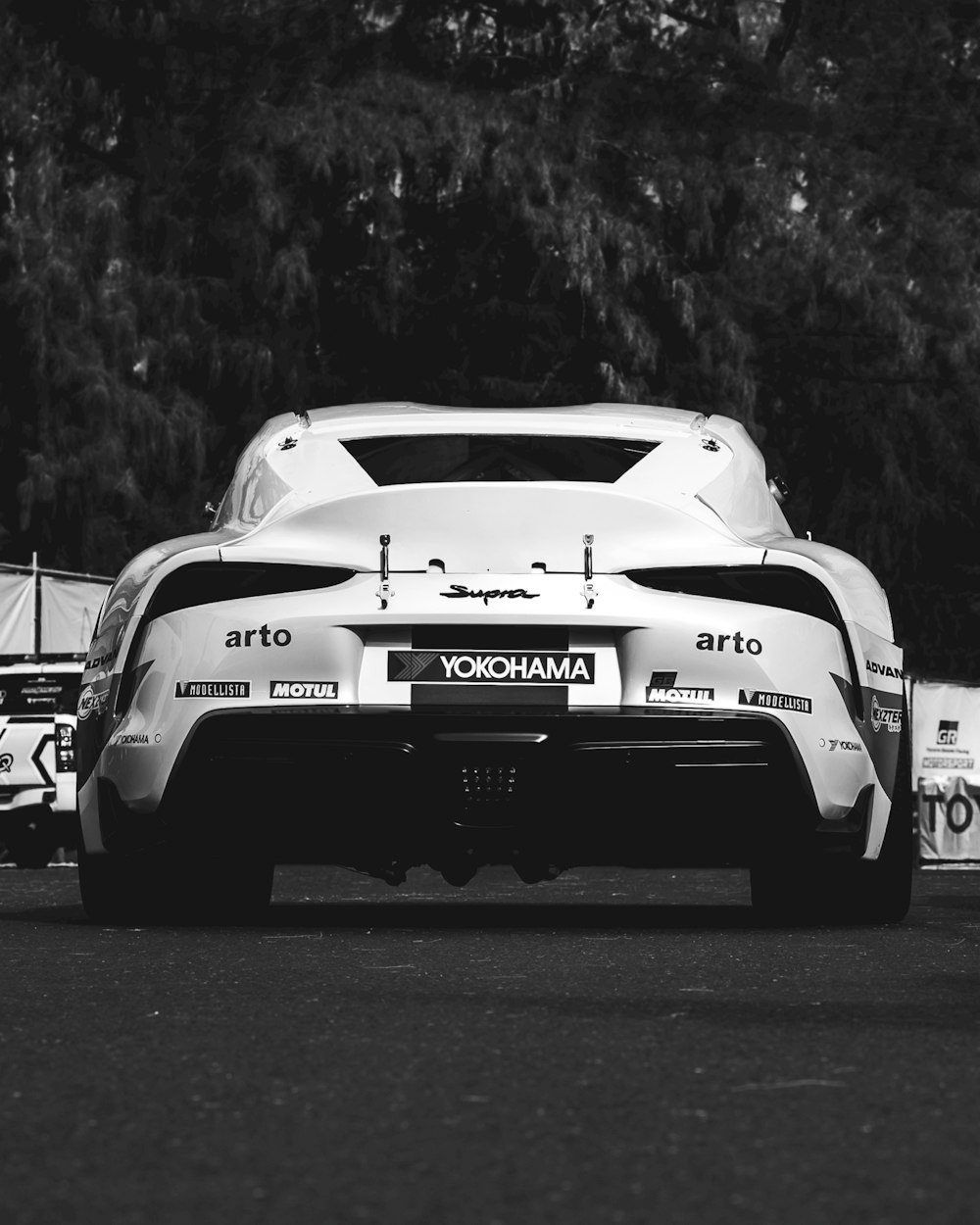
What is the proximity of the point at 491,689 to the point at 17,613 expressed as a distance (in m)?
15.1

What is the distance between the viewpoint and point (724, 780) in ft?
23.9

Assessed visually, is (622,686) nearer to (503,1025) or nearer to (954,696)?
(503,1025)

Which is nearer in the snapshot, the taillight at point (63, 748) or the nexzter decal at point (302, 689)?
the nexzter decal at point (302, 689)

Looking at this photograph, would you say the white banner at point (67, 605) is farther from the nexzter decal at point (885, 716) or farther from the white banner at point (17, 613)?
the nexzter decal at point (885, 716)

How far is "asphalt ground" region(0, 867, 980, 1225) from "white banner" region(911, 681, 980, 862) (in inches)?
519

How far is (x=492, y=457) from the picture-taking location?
8.25 meters

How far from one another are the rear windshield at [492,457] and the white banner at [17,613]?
1367 centimetres

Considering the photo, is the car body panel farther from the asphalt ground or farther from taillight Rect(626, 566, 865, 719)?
the asphalt ground

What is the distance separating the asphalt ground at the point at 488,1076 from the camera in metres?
3.40

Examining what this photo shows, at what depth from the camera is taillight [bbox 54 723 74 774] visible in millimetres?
17984

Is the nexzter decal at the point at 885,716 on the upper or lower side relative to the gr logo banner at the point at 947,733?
upper

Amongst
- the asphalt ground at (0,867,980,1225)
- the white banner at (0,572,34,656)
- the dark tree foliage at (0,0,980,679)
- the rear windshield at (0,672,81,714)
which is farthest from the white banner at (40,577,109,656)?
the asphalt ground at (0,867,980,1225)

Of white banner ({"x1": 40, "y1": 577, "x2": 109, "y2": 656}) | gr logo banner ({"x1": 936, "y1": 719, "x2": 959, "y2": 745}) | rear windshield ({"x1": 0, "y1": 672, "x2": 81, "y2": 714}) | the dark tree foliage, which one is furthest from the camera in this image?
the dark tree foliage

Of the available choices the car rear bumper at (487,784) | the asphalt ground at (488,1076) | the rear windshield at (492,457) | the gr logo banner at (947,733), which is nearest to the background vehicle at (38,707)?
the gr logo banner at (947,733)
